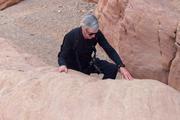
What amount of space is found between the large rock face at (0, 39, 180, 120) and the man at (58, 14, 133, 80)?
1.51 ft

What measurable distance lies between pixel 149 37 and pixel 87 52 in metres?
1.73

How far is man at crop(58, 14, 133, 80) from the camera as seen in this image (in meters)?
5.03

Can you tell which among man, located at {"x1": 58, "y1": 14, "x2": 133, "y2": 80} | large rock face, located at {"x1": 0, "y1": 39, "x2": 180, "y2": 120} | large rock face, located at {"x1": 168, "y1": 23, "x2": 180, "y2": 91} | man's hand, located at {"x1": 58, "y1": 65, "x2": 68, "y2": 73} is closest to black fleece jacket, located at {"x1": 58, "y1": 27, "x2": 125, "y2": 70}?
man, located at {"x1": 58, "y1": 14, "x2": 133, "y2": 80}

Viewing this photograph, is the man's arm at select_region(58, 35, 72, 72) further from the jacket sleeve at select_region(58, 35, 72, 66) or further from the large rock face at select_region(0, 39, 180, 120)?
the large rock face at select_region(0, 39, 180, 120)

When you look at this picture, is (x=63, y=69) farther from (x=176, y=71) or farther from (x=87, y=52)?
(x=176, y=71)

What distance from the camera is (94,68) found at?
18.6ft

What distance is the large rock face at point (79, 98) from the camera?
3965 millimetres

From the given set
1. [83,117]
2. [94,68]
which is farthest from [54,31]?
[83,117]

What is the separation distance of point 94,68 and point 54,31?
422 cm

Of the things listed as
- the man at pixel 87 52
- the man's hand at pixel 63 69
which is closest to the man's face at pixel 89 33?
the man at pixel 87 52

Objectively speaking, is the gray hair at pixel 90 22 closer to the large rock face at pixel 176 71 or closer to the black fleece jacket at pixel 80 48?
the black fleece jacket at pixel 80 48

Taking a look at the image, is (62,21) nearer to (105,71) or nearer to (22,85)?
(105,71)

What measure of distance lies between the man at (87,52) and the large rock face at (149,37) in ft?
4.49

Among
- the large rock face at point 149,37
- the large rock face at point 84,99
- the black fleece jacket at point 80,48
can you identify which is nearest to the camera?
the large rock face at point 84,99
